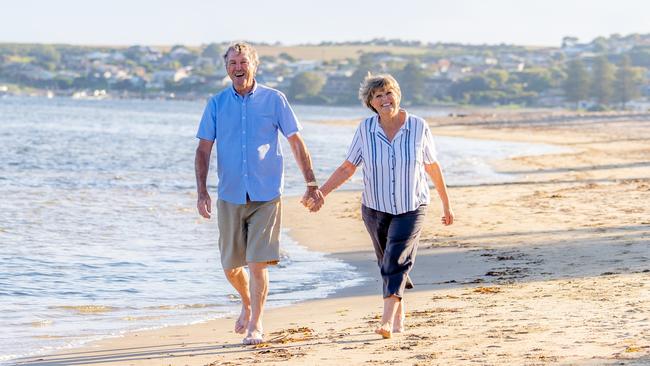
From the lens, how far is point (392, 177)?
672 cm

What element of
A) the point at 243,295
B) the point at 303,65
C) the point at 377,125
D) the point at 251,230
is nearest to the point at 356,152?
the point at 377,125

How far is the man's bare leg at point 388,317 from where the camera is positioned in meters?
6.72

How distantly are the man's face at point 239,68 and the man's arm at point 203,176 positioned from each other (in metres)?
0.39

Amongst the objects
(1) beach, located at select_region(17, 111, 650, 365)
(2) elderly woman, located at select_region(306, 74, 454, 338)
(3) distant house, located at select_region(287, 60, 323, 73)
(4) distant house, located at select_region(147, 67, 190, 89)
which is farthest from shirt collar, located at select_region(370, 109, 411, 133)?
(3) distant house, located at select_region(287, 60, 323, 73)

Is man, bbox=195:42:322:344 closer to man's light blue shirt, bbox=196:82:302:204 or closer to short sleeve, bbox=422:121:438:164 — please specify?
man's light blue shirt, bbox=196:82:302:204

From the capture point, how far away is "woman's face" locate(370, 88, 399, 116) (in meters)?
6.69

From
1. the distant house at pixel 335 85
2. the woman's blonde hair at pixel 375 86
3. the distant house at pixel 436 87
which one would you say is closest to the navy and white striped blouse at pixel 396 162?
the woman's blonde hair at pixel 375 86

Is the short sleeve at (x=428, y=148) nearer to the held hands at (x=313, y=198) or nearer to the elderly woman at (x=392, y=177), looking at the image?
the elderly woman at (x=392, y=177)

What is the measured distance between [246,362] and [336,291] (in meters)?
3.33

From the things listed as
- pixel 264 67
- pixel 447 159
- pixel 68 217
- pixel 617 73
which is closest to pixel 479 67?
pixel 264 67

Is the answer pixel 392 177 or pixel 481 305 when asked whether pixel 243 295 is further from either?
pixel 481 305

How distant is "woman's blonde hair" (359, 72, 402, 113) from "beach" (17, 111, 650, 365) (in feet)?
4.48

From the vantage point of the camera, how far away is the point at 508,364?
5703 mm

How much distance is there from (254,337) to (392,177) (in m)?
1.25
